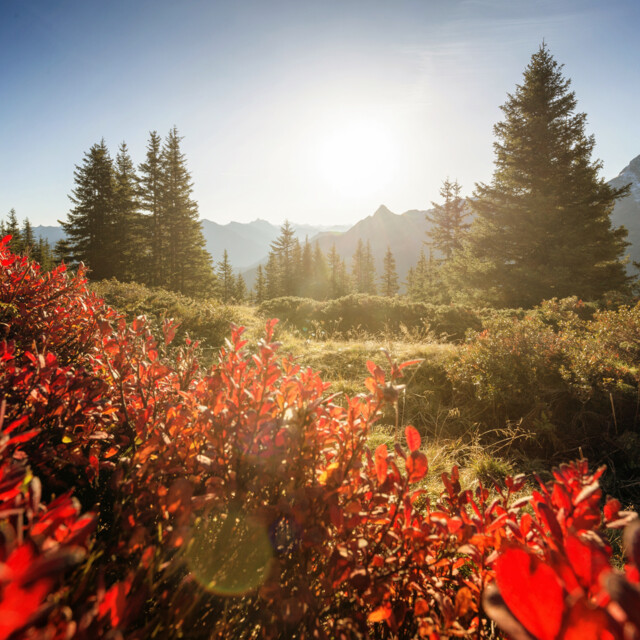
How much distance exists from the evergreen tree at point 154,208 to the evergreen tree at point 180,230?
197mm

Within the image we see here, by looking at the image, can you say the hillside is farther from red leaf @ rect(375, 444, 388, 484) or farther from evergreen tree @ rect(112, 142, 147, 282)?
red leaf @ rect(375, 444, 388, 484)

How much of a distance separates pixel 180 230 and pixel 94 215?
587 centimetres

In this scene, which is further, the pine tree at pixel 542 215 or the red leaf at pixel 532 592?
the pine tree at pixel 542 215

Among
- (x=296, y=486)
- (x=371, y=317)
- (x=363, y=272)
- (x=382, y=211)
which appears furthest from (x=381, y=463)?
(x=382, y=211)

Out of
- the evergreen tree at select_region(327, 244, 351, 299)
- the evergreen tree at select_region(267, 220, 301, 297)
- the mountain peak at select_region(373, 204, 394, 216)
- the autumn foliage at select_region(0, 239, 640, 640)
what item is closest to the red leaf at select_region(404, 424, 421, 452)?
the autumn foliage at select_region(0, 239, 640, 640)

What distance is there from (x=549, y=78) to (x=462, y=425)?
57.1 ft

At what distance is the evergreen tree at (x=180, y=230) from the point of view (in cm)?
2267

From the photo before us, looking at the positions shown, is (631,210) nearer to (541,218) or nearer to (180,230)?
(541,218)

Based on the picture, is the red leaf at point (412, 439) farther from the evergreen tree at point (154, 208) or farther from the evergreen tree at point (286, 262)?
the evergreen tree at point (286, 262)

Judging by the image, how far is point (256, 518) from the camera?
1016 millimetres

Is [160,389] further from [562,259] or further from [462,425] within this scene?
[562,259]

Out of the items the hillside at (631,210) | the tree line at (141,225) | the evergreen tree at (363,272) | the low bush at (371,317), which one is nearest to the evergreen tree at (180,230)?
the tree line at (141,225)

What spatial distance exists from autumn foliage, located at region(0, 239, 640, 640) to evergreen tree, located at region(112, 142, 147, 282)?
76.5 ft

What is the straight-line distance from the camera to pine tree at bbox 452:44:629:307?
1180 cm
